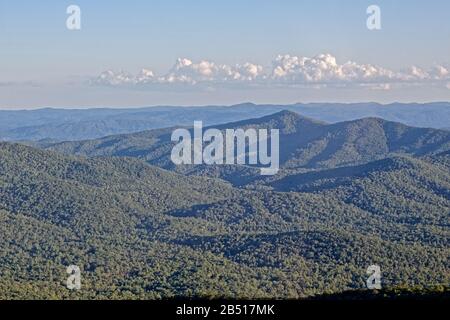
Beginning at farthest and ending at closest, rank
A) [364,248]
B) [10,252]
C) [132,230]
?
[132,230] → [10,252] → [364,248]

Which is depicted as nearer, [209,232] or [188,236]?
[188,236]

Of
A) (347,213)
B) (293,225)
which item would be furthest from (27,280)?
(347,213)

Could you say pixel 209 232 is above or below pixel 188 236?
below

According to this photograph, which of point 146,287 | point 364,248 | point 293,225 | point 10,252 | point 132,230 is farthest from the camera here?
point 293,225

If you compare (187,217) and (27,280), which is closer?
(27,280)
